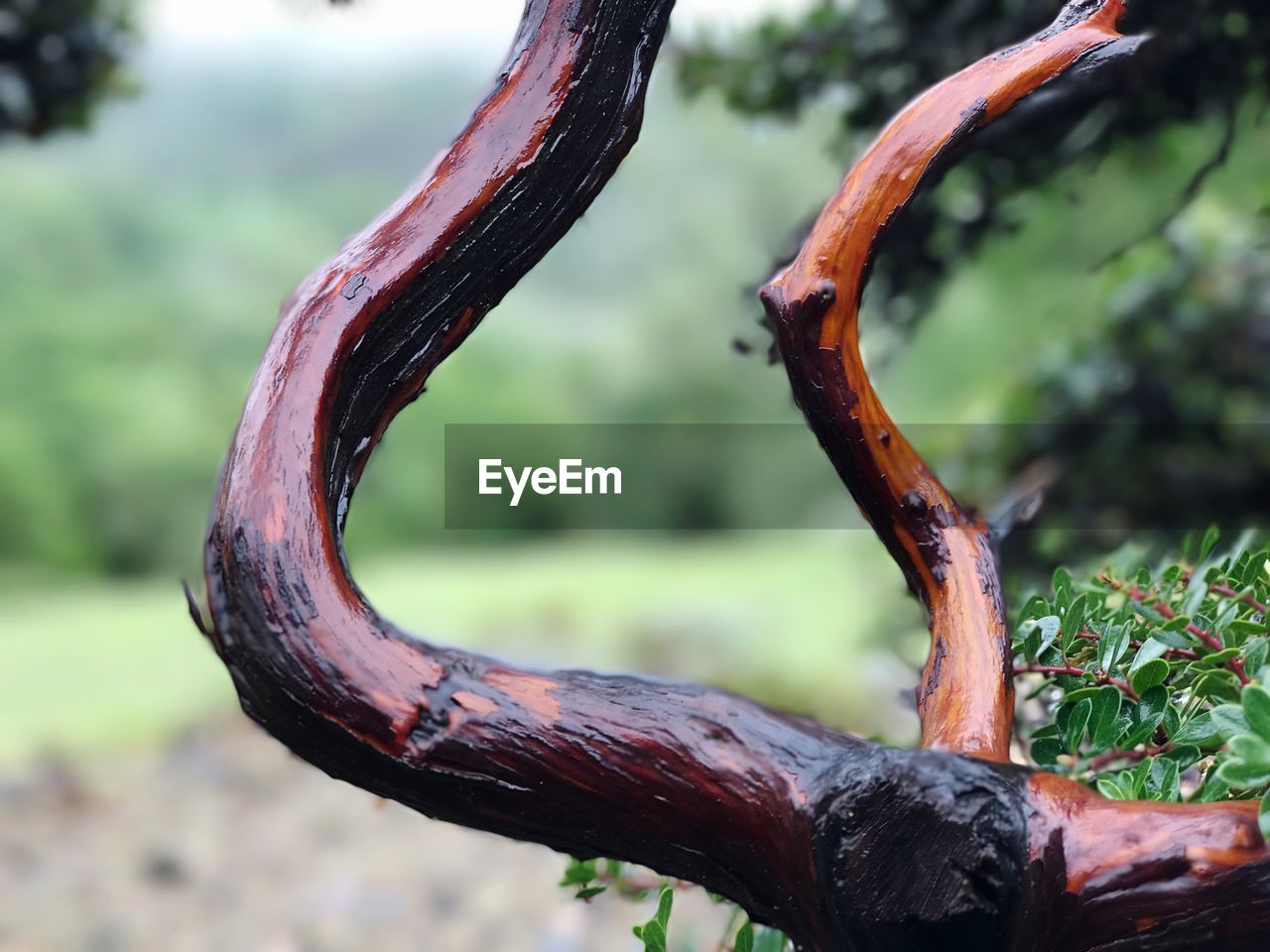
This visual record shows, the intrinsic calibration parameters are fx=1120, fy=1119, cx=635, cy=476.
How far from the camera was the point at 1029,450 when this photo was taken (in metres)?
1.67

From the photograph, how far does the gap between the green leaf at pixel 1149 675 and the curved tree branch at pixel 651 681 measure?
64 millimetres

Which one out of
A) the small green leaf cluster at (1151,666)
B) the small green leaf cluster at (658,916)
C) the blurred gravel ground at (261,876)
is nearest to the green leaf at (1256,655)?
the small green leaf cluster at (1151,666)

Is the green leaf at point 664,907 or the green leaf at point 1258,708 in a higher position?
the green leaf at point 1258,708

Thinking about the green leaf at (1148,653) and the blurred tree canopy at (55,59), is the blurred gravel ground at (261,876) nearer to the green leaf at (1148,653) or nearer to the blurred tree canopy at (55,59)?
the blurred tree canopy at (55,59)

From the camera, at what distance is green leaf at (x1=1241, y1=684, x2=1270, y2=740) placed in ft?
1.24

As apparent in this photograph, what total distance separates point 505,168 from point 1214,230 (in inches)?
71.0

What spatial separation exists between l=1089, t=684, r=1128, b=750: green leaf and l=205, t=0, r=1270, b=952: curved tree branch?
0.16 ft

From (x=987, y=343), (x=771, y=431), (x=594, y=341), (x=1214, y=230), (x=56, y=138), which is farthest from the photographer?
(x=594, y=341)

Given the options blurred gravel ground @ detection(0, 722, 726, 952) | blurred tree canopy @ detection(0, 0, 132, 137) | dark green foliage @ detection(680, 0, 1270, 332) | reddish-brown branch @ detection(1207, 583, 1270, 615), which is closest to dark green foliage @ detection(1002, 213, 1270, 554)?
dark green foliage @ detection(680, 0, 1270, 332)

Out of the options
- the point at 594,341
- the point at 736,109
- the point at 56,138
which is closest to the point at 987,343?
the point at 594,341

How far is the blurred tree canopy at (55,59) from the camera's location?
1567 mm

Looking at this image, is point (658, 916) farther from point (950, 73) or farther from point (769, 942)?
point (950, 73)

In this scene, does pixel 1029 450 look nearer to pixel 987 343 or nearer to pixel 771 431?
pixel 987 343

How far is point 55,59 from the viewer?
1.60 meters
